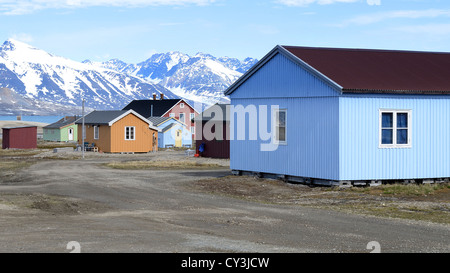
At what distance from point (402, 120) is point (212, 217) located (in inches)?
471

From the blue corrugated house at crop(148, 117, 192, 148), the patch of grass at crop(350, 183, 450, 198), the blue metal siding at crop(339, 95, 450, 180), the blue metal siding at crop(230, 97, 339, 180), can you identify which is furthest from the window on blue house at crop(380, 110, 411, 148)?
the blue corrugated house at crop(148, 117, 192, 148)

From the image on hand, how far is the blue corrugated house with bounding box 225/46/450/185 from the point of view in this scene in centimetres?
2678

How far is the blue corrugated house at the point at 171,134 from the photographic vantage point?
7750 centimetres

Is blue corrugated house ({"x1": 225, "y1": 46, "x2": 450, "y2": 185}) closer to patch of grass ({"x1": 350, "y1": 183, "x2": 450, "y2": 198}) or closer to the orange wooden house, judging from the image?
patch of grass ({"x1": 350, "y1": 183, "x2": 450, "y2": 198})

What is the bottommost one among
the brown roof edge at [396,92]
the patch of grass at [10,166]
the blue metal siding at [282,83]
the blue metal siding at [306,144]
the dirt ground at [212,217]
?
the dirt ground at [212,217]

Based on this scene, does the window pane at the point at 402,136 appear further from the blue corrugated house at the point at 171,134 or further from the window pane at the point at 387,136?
the blue corrugated house at the point at 171,134

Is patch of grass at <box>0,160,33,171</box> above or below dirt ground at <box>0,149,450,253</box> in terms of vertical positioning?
above

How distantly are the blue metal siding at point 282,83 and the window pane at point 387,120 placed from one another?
2344 millimetres

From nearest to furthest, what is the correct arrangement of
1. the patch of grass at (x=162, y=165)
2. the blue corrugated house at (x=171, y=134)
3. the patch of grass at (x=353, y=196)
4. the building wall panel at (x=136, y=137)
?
the patch of grass at (x=353, y=196) < the patch of grass at (x=162, y=165) < the building wall panel at (x=136, y=137) < the blue corrugated house at (x=171, y=134)

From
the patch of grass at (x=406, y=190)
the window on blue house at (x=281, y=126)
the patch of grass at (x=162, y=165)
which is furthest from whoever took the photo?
the patch of grass at (x=162, y=165)

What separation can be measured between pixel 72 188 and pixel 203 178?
695 centimetres

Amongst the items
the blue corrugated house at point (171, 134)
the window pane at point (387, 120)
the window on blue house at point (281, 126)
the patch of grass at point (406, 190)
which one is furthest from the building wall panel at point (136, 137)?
the patch of grass at point (406, 190)

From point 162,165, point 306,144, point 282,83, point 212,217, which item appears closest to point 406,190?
point 306,144

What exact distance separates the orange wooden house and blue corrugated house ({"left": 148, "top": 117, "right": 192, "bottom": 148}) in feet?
39.8
